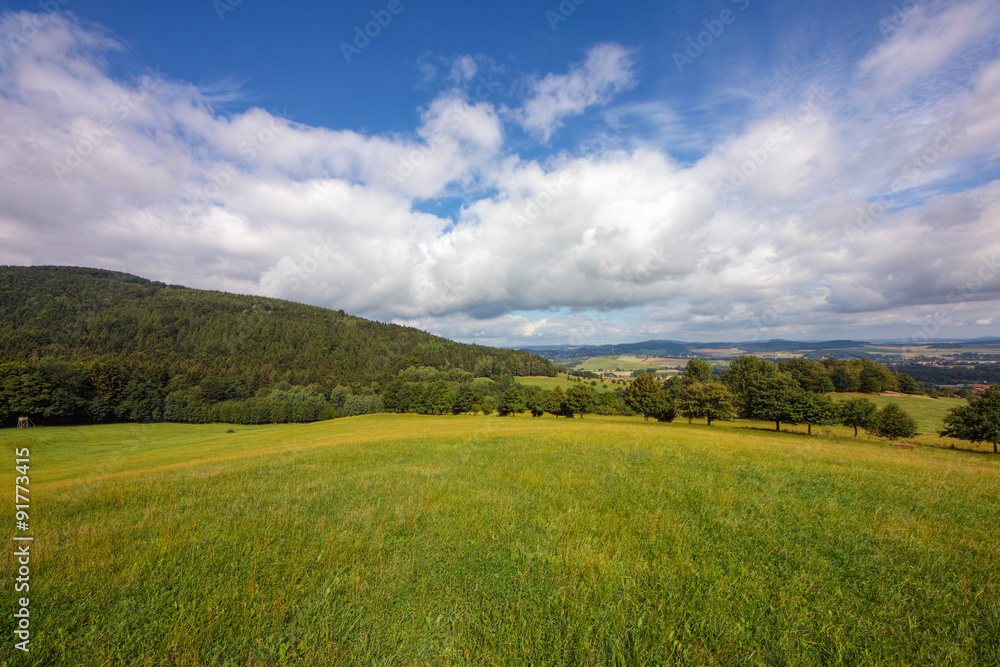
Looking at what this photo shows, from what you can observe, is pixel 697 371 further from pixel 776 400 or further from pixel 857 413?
pixel 857 413

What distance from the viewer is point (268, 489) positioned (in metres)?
9.66

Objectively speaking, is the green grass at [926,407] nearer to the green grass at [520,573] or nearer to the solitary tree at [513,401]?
the solitary tree at [513,401]

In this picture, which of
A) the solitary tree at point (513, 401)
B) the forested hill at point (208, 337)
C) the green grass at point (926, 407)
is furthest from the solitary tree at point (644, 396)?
the forested hill at point (208, 337)

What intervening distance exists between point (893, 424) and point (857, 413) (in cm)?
378

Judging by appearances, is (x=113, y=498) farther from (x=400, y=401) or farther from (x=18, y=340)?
(x=18, y=340)

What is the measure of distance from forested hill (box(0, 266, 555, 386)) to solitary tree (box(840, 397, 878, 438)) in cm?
9995

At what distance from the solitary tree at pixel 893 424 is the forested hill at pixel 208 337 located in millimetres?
103720

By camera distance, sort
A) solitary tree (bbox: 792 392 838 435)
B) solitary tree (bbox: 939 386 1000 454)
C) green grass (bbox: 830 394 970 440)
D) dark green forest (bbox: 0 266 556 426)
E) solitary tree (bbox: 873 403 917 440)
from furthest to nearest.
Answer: dark green forest (bbox: 0 266 556 426) < green grass (bbox: 830 394 970 440) < solitary tree (bbox: 792 392 838 435) < solitary tree (bbox: 873 403 917 440) < solitary tree (bbox: 939 386 1000 454)

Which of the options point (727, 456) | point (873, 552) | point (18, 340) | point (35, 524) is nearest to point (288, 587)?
point (35, 524)

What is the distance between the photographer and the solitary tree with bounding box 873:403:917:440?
152 ft

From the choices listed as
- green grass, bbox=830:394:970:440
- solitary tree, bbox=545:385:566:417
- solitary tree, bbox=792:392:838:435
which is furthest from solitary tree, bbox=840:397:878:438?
solitary tree, bbox=545:385:566:417

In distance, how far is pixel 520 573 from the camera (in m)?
5.12

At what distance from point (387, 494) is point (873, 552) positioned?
375 inches

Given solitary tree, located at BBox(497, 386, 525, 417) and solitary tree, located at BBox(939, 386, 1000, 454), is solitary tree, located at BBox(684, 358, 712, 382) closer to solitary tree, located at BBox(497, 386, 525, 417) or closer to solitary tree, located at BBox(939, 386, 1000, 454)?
solitary tree, located at BBox(497, 386, 525, 417)
